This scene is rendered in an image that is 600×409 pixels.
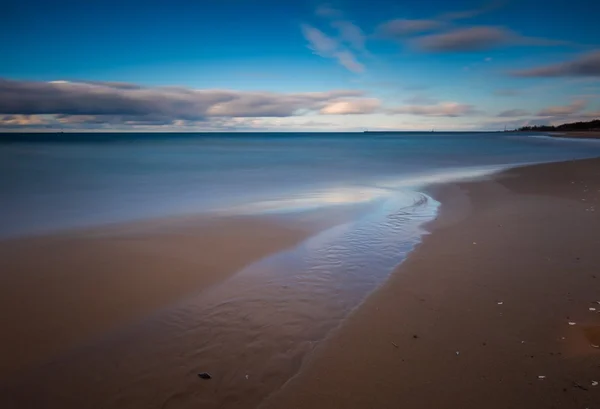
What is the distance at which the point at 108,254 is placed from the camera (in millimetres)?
7738

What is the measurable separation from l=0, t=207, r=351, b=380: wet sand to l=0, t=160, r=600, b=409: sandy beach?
3 centimetres

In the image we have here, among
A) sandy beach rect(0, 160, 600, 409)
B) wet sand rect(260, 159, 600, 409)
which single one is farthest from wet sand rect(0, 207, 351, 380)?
wet sand rect(260, 159, 600, 409)

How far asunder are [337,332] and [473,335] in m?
1.63

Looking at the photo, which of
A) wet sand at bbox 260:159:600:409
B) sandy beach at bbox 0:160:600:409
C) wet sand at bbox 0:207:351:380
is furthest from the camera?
wet sand at bbox 0:207:351:380

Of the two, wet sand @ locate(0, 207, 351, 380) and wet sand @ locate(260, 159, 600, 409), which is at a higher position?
wet sand @ locate(260, 159, 600, 409)

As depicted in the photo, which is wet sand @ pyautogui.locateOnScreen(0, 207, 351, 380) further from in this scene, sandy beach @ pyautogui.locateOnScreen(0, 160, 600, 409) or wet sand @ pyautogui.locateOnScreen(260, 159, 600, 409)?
wet sand @ pyautogui.locateOnScreen(260, 159, 600, 409)

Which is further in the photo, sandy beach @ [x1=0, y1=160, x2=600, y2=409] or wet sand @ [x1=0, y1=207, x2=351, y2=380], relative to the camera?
wet sand @ [x1=0, y1=207, x2=351, y2=380]

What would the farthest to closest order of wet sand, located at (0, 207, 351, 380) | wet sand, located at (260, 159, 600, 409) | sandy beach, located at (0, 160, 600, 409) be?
1. wet sand, located at (0, 207, 351, 380)
2. sandy beach, located at (0, 160, 600, 409)
3. wet sand, located at (260, 159, 600, 409)

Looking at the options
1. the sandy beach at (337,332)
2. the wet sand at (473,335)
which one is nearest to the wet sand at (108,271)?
the sandy beach at (337,332)

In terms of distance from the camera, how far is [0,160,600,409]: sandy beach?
11.6 feet

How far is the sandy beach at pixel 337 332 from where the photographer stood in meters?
3.52

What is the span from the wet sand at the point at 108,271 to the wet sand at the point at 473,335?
2.91 meters

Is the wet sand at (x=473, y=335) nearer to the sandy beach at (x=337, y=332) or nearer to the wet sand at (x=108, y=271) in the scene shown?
the sandy beach at (x=337, y=332)

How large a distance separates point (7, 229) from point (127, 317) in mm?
7691
